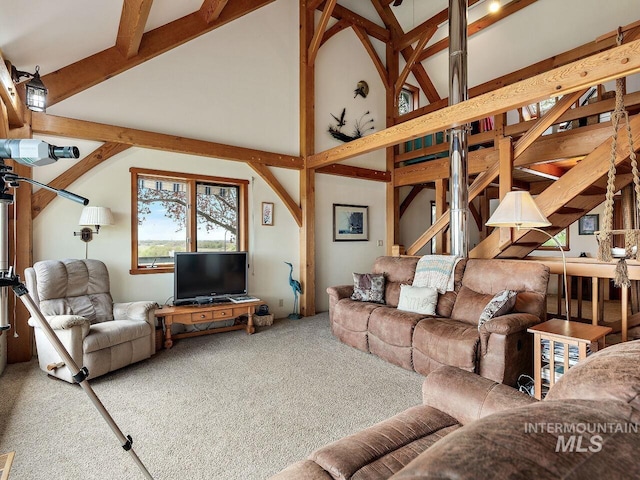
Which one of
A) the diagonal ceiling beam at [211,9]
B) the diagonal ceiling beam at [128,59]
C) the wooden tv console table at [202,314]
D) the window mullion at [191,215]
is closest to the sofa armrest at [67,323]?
the wooden tv console table at [202,314]

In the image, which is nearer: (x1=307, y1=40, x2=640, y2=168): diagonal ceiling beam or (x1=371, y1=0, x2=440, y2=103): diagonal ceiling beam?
(x1=307, y1=40, x2=640, y2=168): diagonal ceiling beam

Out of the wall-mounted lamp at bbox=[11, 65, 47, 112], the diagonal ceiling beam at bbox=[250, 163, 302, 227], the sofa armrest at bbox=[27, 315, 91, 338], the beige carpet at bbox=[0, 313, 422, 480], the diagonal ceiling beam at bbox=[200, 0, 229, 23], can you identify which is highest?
the diagonal ceiling beam at bbox=[200, 0, 229, 23]

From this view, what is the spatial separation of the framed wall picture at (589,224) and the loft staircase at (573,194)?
3460 mm

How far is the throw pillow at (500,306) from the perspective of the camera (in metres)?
2.70

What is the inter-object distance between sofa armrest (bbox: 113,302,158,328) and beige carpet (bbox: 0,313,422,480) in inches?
16.7

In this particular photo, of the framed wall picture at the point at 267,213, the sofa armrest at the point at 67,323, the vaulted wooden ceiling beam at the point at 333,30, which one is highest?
the vaulted wooden ceiling beam at the point at 333,30

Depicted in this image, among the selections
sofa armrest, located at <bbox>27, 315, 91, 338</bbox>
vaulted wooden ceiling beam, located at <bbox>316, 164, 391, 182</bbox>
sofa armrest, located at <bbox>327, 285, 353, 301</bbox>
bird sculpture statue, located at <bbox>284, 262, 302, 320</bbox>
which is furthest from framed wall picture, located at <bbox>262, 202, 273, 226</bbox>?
sofa armrest, located at <bbox>27, 315, 91, 338</bbox>

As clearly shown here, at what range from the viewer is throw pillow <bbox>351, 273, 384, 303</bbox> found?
13.1 ft

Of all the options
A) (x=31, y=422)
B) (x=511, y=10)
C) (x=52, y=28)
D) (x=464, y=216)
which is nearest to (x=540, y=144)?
(x=464, y=216)

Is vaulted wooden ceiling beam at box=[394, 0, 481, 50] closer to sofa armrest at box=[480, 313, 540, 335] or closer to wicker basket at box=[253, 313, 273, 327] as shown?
sofa armrest at box=[480, 313, 540, 335]

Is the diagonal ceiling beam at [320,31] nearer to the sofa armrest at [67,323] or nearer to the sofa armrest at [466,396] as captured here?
the sofa armrest at [67,323]

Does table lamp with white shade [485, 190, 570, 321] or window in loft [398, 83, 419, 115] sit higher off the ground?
window in loft [398, 83, 419, 115]

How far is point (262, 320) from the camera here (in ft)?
15.0

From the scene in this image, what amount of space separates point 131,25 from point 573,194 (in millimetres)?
4616
